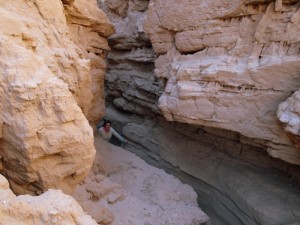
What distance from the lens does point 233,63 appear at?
14.0ft

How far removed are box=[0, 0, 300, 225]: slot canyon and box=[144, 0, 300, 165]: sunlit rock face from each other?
16 mm

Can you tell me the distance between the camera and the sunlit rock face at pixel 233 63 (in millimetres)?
3848

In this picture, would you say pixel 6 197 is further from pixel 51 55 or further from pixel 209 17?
pixel 209 17

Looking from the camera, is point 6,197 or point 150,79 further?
point 150,79

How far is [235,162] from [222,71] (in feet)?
6.34

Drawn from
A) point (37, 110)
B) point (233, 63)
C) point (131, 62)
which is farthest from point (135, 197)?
point (131, 62)

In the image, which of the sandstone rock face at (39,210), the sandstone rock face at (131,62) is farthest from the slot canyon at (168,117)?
the sandstone rock face at (131,62)

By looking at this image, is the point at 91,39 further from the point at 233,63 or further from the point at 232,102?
the point at 232,102

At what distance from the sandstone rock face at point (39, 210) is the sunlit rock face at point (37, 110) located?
70 centimetres

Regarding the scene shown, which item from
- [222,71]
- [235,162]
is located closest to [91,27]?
[222,71]

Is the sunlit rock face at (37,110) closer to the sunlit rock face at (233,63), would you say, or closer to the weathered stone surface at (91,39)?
the weathered stone surface at (91,39)

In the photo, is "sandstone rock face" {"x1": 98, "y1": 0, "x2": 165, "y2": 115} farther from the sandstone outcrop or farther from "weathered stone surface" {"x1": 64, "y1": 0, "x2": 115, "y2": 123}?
the sandstone outcrop

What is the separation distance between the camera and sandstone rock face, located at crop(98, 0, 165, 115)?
22.6ft

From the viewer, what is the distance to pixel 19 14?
2.95 m
